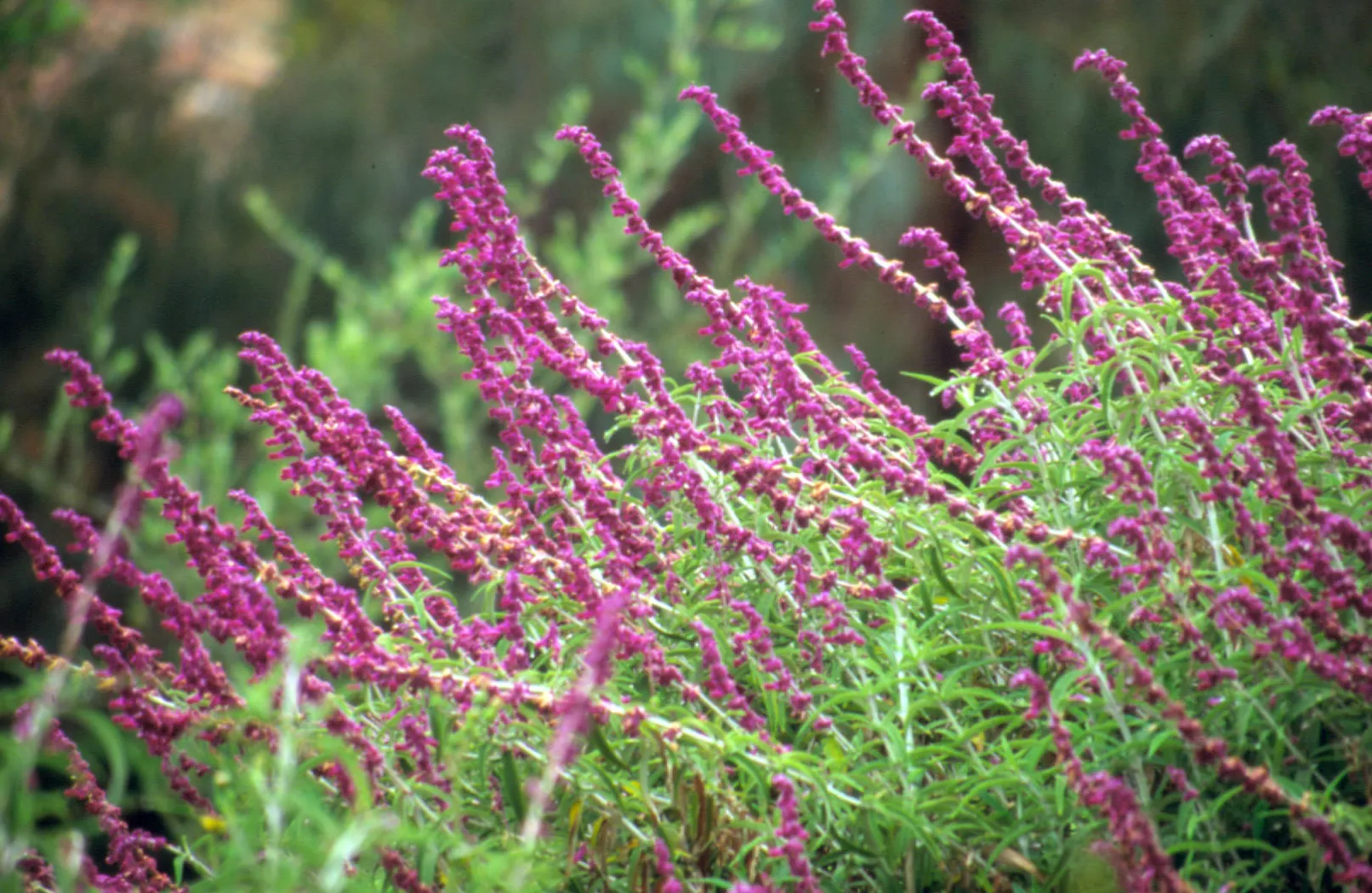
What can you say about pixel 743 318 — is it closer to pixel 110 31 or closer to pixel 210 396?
pixel 210 396

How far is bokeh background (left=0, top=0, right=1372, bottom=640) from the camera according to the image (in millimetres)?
4375

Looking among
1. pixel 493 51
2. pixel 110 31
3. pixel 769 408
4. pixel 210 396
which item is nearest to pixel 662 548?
pixel 769 408

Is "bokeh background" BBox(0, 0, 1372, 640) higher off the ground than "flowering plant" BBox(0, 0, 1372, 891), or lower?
higher

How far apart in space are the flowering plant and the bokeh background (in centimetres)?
310

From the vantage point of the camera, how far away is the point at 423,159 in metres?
6.44

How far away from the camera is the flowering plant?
0.99m

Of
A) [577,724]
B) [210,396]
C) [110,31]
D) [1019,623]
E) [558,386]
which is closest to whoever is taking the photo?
[577,724]

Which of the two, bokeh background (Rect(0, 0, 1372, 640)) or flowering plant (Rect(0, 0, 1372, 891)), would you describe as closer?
flowering plant (Rect(0, 0, 1372, 891))

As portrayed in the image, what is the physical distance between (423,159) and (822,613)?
5.65 meters

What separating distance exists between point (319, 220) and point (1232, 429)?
6033mm

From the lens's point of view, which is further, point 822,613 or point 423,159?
point 423,159

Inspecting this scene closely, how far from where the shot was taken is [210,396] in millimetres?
4797

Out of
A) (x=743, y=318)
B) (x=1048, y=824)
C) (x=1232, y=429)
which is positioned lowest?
(x=1048, y=824)

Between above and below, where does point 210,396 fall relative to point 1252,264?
above
